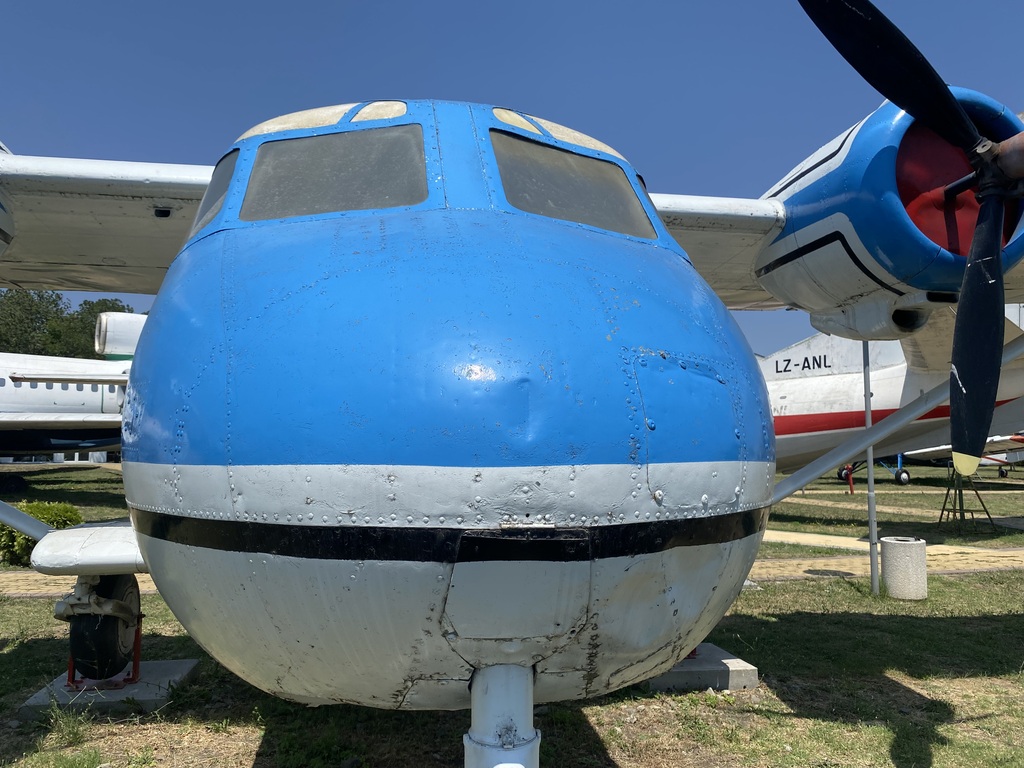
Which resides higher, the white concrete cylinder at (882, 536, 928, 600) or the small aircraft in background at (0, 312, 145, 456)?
the small aircraft in background at (0, 312, 145, 456)

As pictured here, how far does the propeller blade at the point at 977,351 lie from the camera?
3799 millimetres

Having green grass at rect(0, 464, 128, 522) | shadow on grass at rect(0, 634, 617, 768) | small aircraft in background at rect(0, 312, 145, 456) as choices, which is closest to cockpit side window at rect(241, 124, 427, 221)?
shadow on grass at rect(0, 634, 617, 768)

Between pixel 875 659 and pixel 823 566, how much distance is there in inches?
197

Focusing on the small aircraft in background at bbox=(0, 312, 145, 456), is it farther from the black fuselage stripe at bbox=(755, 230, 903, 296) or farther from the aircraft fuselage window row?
the aircraft fuselage window row

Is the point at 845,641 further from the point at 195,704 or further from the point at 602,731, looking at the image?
the point at 195,704

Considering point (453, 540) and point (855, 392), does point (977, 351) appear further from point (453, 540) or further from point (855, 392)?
point (855, 392)

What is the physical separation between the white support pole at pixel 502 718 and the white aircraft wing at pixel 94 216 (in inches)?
171

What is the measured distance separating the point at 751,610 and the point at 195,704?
562 cm

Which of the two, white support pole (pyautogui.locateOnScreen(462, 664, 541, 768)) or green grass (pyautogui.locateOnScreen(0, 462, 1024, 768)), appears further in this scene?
green grass (pyautogui.locateOnScreen(0, 462, 1024, 768))

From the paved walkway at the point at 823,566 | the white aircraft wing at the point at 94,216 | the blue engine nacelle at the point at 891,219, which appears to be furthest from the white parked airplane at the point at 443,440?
the paved walkway at the point at 823,566

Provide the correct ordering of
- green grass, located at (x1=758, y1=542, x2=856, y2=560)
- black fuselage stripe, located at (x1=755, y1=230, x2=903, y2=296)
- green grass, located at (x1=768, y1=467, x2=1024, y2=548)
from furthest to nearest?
green grass, located at (x1=768, y1=467, x2=1024, y2=548) → green grass, located at (x1=758, y1=542, x2=856, y2=560) → black fuselage stripe, located at (x1=755, y1=230, x2=903, y2=296)

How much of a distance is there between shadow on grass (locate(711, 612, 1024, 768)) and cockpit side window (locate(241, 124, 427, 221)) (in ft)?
13.3

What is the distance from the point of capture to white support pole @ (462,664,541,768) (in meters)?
1.91

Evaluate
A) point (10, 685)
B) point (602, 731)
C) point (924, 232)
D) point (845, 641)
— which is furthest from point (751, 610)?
point (10, 685)
